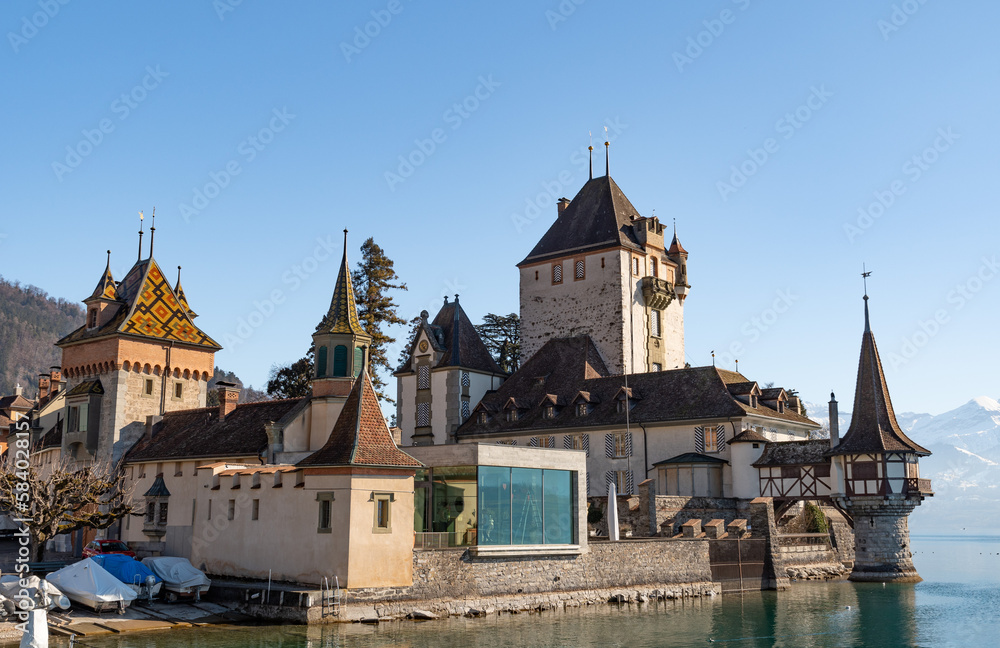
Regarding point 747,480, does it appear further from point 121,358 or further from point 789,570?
point 121,358

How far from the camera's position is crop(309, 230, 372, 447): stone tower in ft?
135

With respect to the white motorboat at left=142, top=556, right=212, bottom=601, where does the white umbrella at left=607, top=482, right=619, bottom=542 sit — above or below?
above

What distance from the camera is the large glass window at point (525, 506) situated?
1326 inches

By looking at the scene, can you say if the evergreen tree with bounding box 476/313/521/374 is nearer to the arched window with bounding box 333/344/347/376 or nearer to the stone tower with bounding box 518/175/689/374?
the stone tower with bounding box 518/175/689/374

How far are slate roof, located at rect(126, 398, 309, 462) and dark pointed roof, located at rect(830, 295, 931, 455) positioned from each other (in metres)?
25.6

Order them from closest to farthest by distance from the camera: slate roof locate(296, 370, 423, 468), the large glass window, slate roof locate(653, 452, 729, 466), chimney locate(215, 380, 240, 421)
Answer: slate roof locate(296, 370, 423, 468) → the large glass window → chimney locate(215, 380, 240, 421) → slate roof locate(653, 452, 729, 466)

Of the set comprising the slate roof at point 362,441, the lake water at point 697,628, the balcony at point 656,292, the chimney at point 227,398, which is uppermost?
the balcony at point 656,292

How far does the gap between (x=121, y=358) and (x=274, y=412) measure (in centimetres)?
908

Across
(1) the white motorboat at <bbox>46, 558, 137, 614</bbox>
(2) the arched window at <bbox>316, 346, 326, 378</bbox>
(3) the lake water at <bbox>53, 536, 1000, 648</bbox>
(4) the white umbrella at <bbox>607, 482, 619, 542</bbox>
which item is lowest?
(3) the lake water at <bbox>53, 536, 1000, 648</bbox>

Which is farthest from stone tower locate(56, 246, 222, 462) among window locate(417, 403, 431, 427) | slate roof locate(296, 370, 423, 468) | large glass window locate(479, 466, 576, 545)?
large glass window locate(479, 466, 576, 545)

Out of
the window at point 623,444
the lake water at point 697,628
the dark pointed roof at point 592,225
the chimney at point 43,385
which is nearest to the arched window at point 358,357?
the lake water at point 697,628

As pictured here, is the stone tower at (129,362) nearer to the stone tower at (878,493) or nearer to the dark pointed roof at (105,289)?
the dark pointed roof at (105,289)

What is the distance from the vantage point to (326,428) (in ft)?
135

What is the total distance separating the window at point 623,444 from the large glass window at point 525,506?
14516 millimetres
